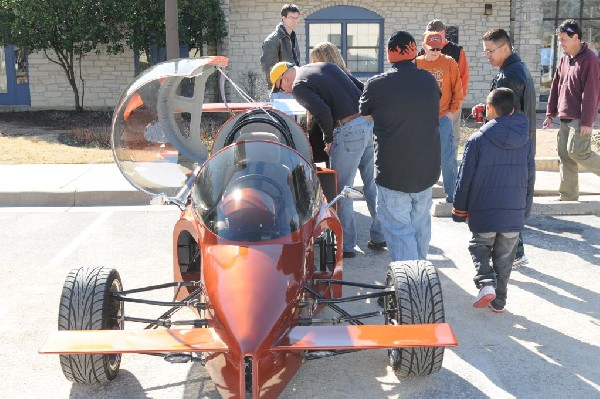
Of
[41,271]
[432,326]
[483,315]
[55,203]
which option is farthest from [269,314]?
[55,203]

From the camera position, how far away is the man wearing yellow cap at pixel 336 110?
611 centimetres

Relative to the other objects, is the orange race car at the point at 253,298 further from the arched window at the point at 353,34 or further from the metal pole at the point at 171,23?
the arched window at the point at 353,34

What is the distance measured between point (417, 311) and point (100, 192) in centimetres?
594

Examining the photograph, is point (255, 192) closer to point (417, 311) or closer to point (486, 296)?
point (417, 311)

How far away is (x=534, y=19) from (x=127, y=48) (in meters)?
10.0

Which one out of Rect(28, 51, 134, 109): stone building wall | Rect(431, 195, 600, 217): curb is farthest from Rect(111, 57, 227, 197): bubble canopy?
Rect(28, 51, 134, 109): stone building wall

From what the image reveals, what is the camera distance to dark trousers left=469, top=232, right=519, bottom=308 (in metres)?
5.23

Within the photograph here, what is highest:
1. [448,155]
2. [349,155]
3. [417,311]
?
[349,155]

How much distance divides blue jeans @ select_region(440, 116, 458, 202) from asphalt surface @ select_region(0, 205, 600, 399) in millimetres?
428

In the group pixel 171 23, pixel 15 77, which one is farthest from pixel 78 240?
pixel 15 77

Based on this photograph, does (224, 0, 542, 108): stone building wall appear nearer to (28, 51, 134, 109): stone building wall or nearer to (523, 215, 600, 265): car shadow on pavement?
(28, 51, 134, 109): stone building wall

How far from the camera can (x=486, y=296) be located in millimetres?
5145

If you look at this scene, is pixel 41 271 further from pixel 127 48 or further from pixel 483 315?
pixel 127 48

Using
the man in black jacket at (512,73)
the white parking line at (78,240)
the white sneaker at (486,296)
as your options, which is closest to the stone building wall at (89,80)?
the white parking line at (78,240)
